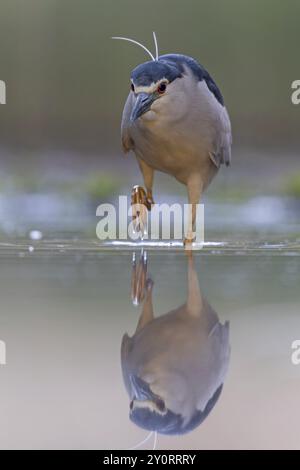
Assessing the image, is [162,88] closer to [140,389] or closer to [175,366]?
[175,366]

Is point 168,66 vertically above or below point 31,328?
above

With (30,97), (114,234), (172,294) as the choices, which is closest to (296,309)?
(172,294)

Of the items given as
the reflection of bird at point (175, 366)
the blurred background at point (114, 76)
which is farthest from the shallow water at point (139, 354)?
the blurred background at point (114, 76)

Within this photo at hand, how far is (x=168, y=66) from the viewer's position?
413 cm

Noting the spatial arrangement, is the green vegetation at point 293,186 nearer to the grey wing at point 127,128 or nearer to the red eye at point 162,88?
the grey wing at point 127,128

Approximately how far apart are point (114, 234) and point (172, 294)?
8.23 ft

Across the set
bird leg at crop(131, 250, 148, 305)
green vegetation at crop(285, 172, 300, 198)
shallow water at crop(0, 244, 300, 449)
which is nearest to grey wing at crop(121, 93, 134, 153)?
bird leg at crop(131, 250, 148, 305)

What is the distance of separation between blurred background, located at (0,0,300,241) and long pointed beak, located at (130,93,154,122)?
4.69m

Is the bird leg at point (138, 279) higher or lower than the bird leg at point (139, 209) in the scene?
lower

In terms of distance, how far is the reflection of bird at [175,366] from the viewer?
5.95 feet

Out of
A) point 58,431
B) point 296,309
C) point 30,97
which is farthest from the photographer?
point 30,97
